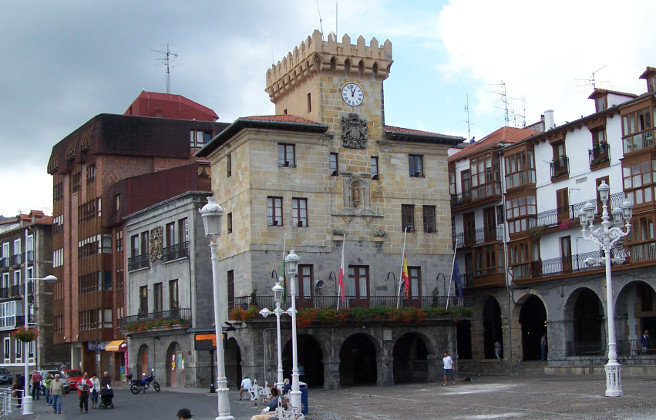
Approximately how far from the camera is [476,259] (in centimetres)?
5547

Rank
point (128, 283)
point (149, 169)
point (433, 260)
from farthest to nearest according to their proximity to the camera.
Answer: point (149, 169)
point (128, 283)
point (433, 260)

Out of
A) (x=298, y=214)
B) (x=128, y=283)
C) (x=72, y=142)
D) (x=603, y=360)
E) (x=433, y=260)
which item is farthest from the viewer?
(x=72, y=142)

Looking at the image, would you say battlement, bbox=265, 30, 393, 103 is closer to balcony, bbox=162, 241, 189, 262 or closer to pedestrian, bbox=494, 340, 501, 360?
balcony, bbox=162, 241, 189, 262

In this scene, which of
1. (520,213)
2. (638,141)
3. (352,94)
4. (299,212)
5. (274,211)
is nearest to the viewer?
(638,141)

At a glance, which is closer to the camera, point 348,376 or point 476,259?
point 348,376

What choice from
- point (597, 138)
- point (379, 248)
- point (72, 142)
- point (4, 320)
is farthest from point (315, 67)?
point (4, 320)

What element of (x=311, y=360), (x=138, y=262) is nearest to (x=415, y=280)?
(x=311, y=360)

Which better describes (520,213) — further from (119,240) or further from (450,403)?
(119,240)

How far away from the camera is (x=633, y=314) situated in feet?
151

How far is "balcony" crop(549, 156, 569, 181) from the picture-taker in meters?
49.2

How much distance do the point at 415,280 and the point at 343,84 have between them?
11616 millimetres

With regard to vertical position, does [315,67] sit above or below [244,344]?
above

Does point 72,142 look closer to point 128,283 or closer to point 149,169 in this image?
point 149,169

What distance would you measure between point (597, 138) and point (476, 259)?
1175 cm
